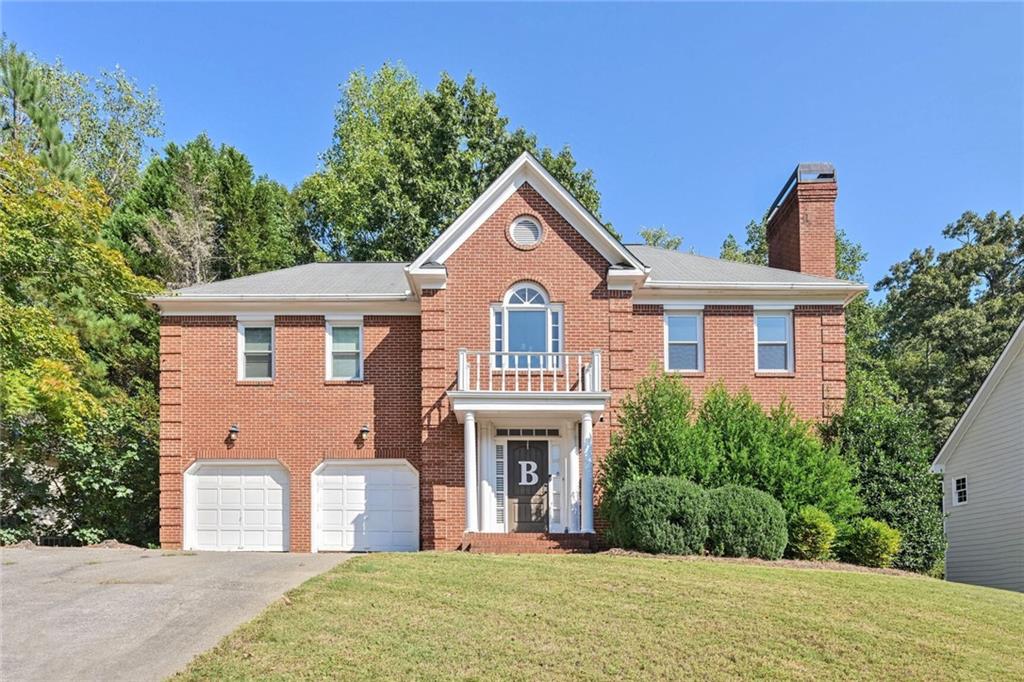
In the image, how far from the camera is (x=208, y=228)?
32844 mm

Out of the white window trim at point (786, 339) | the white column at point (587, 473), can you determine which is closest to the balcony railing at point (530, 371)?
the white column at point (587, 473)

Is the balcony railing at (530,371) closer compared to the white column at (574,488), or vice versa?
the white column at (574,488)

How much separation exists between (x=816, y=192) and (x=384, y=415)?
12142 mm

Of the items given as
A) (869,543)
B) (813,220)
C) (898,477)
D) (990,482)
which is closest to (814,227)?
(813,220)

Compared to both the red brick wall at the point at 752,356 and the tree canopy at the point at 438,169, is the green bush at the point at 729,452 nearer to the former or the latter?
the red brick wall at the point at 752,356

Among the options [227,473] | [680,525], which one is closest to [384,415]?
[227,473]

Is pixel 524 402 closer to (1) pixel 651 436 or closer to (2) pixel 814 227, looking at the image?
(1) pixel 651 436

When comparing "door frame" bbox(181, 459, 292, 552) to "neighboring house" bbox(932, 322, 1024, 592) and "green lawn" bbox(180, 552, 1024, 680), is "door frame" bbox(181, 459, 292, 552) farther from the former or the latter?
"neighboring house" bbox(932, 322, 1024, 592)

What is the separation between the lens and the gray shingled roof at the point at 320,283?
837 inches

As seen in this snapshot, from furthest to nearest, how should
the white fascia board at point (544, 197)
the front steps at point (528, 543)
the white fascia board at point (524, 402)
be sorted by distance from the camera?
the white fascia board at point (544, 197) < the white fascia board at point (524, 402) < the front steps at point (528, 543)

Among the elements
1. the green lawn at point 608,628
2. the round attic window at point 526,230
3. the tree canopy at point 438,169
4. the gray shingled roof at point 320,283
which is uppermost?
the tree canopy at point 438,169

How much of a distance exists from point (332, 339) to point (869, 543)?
1258cm

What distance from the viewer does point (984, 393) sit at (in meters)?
22.8

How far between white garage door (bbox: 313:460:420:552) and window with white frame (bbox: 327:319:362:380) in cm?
213
